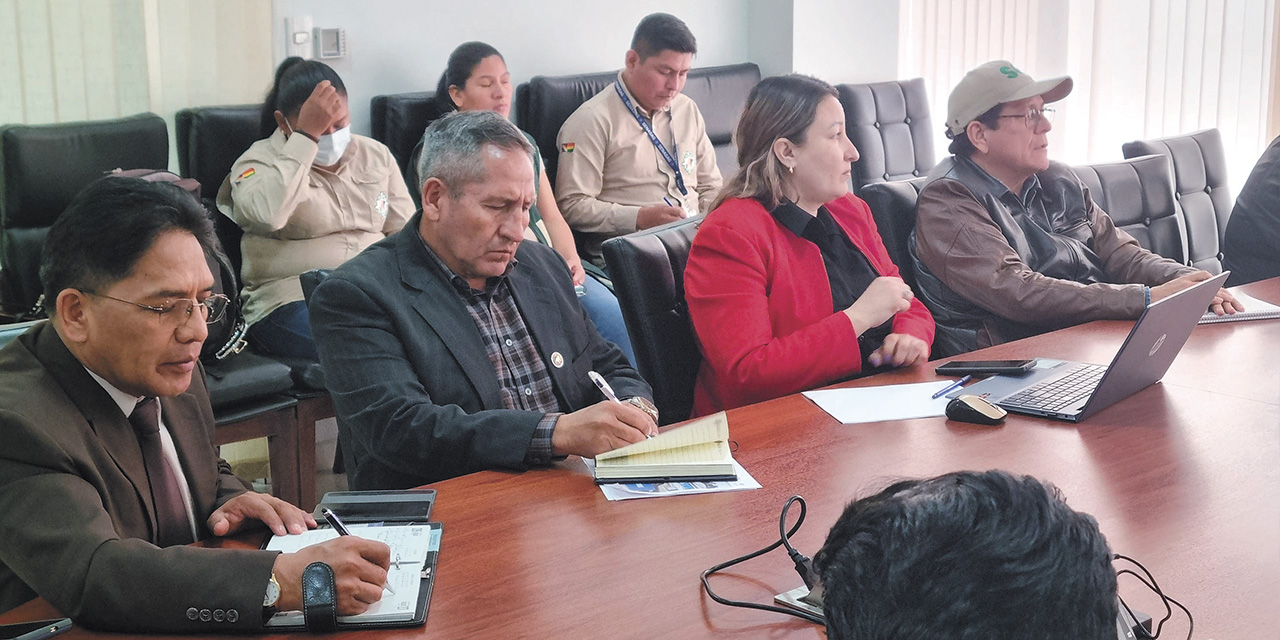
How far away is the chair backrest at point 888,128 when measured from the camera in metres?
5.15

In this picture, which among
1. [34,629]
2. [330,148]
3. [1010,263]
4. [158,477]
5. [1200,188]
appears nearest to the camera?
[34,629]

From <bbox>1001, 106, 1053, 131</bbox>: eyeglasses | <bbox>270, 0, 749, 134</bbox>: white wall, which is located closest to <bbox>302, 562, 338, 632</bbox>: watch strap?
<bbox>1001, 106, 1053, 131</bbox>: eyeglasses

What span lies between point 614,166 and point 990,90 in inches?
70.4

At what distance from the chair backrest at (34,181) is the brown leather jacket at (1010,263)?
235cm

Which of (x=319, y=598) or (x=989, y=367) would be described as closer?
(x=319, y=598)

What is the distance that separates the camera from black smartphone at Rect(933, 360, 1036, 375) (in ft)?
7.09

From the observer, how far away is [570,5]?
474 centimetres

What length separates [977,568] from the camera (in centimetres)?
67

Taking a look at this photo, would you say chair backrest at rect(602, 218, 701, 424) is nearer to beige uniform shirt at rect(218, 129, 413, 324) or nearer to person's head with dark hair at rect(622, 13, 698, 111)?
beige uniform shirt at rect(218, 129, 413, 324)

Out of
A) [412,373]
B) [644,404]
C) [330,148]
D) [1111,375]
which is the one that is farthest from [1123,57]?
[412,373]

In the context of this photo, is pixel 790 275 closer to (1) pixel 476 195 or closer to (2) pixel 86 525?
(1) pixel 476 195

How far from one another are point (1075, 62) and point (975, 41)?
0.55 meters

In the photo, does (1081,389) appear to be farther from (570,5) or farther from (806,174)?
(570,5)

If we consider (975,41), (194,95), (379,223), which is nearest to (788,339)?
(379,223)
